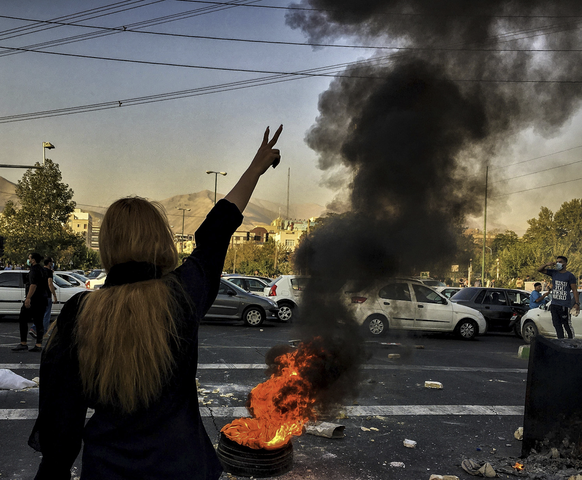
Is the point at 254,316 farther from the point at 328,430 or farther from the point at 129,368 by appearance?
the point at 129,368

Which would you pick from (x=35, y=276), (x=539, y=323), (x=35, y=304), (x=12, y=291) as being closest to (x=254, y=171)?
(x=35, y=276)

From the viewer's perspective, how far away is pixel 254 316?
46.1 feet

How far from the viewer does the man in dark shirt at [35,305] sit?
8805mm

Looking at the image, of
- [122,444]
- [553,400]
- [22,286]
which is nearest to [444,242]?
[553,400]

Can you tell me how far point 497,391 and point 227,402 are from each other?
13.3 feet

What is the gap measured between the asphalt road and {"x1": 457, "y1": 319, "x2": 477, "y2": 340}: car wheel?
262 centimetres

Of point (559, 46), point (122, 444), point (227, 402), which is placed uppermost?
point (559, 46)

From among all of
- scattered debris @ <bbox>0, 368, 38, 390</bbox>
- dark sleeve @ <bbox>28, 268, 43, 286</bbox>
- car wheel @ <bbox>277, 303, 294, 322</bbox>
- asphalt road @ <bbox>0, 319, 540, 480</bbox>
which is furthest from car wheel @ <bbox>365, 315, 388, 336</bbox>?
scattered debris @ <bbox>0, 368, 38, 390</bbox>

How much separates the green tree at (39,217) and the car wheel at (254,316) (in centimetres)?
2063

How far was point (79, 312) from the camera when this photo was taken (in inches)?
60.2

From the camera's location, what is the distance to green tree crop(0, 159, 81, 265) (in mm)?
29328

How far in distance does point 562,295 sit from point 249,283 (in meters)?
11.3

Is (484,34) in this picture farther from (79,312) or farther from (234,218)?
(79,312)

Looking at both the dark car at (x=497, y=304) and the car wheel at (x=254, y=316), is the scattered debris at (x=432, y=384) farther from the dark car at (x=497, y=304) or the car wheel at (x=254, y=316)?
the dark car at (x=497, y=304)
